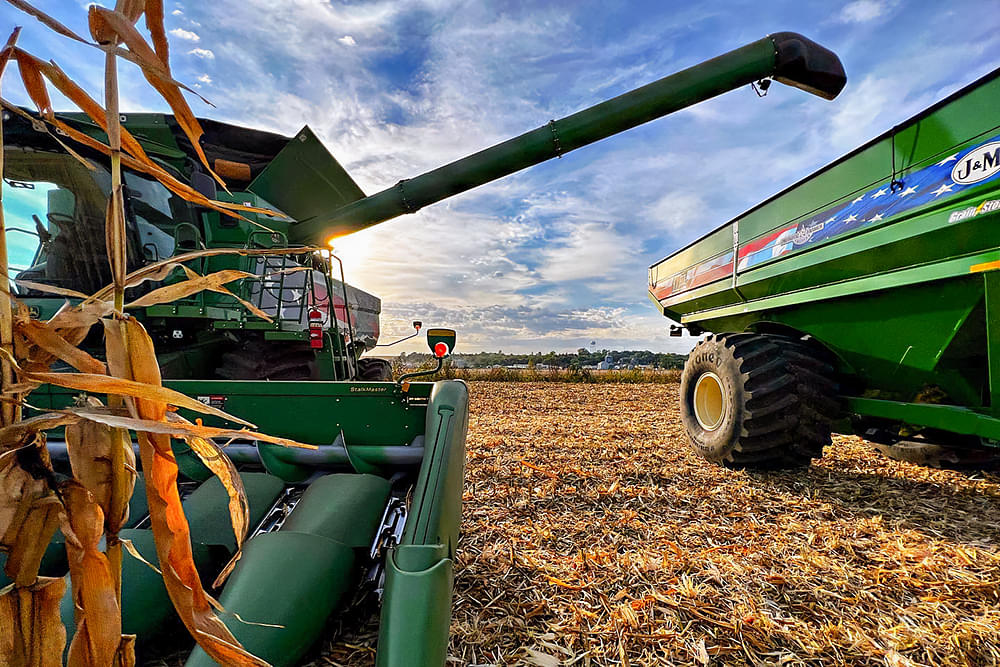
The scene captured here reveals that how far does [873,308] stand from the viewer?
3.05 m

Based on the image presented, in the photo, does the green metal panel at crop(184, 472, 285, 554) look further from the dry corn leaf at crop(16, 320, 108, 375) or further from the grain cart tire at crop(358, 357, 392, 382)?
the grain cart tire at crop(358, 357, 392, 382)

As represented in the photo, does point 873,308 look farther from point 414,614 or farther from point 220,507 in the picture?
point 220,507

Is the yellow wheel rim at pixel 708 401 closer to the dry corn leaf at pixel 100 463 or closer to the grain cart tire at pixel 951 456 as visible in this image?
the grain cart tire at pixel 951 456

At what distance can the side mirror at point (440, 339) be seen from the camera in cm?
219

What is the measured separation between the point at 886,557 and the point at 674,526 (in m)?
0.95

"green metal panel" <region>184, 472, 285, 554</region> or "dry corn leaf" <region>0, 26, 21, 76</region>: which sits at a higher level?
"dry corn leaf" <region>0, 26, 21, 76</region>

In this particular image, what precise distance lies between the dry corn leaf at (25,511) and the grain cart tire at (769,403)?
142 inches

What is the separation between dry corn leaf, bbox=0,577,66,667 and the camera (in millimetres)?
434

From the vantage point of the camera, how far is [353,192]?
5.19 metres

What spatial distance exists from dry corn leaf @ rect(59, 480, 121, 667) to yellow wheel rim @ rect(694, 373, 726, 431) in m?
3.99

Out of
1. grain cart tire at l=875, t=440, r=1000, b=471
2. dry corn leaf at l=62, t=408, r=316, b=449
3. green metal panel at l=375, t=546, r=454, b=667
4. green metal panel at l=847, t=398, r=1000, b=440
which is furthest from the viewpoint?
grain cart tire at l=875, t=440, r=1000, b=471

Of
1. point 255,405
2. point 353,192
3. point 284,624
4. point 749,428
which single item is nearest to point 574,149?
point 353,192

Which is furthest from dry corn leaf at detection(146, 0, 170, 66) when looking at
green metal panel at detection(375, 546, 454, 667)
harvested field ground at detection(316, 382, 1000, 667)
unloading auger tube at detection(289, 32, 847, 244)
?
unloading auger tube at detection(289, 32, 847, 244)

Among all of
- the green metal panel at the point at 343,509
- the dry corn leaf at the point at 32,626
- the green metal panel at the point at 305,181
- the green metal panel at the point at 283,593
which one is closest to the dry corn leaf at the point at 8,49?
the dry corn leaf at the point at 32,626
